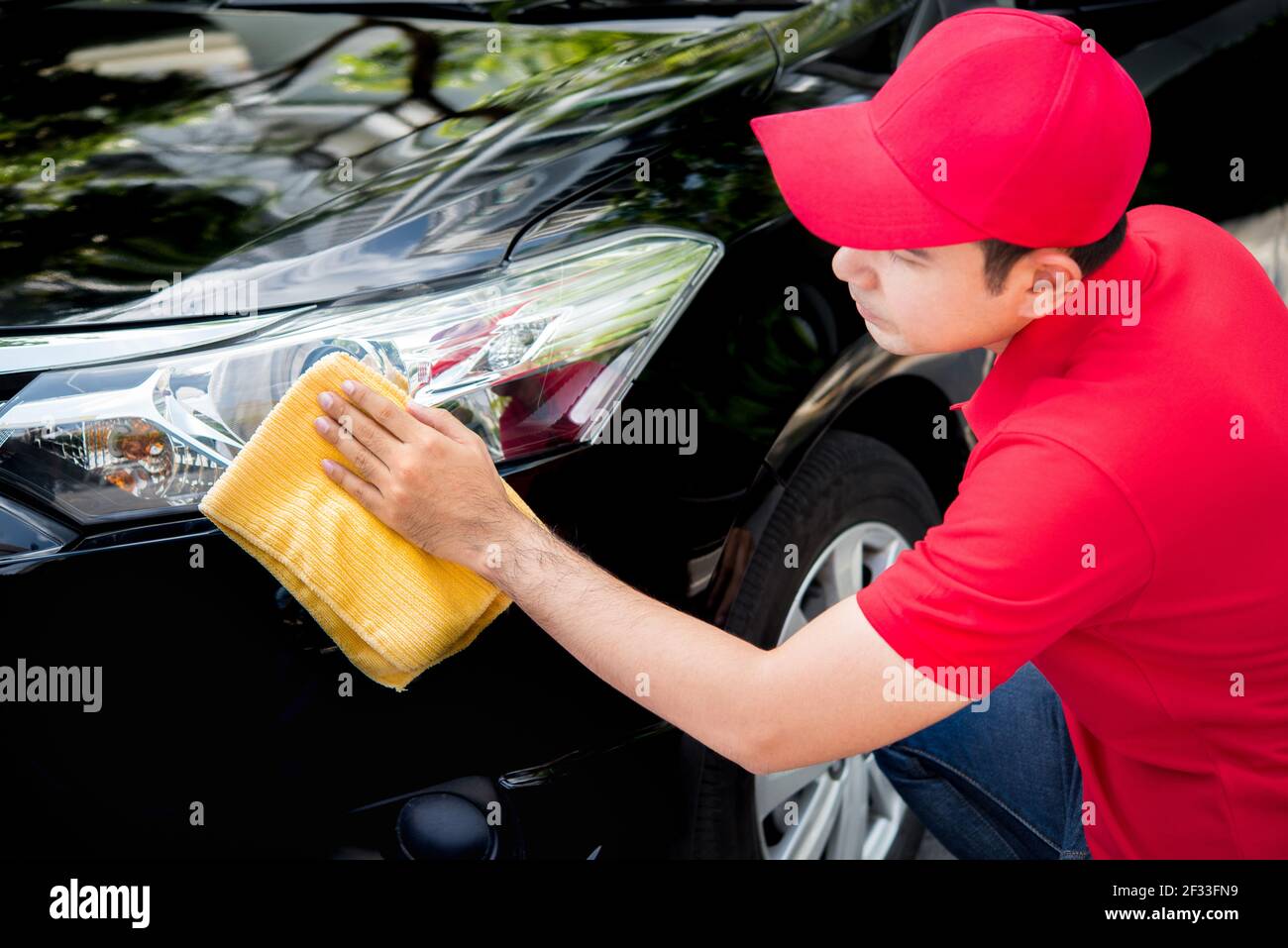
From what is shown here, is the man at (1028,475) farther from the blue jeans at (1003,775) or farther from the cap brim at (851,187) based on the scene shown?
the blue jeans at (1003,775)

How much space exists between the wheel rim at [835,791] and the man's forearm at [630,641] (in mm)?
483

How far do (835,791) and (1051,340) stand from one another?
1.11 metres

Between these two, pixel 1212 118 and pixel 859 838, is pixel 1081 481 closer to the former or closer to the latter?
pixel 859 838

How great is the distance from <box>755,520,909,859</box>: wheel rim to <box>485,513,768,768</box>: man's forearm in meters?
0.48

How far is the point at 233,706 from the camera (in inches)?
57.5

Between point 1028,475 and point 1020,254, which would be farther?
point 1020,254

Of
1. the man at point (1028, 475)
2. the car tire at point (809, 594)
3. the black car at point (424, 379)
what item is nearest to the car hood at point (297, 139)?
the black car at point (424, 379)

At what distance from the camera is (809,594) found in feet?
6.93

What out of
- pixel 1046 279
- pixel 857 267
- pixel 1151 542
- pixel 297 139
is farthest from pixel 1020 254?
pixel 297 139

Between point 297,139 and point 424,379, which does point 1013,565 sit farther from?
point 297,139

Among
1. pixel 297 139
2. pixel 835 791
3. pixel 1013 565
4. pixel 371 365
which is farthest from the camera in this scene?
pixel 835 791

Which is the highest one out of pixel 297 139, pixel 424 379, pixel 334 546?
pixel 297 139

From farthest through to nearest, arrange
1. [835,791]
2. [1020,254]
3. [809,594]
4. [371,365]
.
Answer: [835,791], [809,594], [371,365], [1020,254]

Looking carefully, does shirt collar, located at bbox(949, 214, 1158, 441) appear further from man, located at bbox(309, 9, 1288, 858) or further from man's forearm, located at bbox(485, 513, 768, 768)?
Answer: man's forearm, located at bbox(485, 513, 768, 768)
